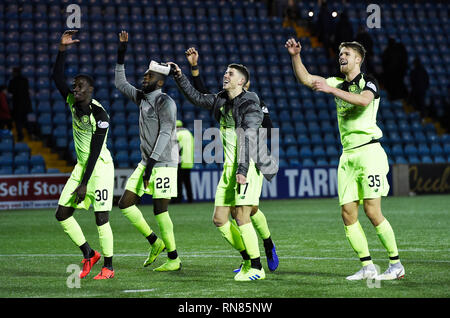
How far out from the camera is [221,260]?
30.0ft

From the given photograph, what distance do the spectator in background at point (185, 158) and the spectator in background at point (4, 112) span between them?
450 centimetres

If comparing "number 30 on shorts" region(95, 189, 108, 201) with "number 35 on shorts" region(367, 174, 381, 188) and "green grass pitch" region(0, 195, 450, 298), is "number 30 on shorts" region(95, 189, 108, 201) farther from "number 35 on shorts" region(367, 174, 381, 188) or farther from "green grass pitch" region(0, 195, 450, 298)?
"number 35 on shorts" region(367, 174, 381, 188)

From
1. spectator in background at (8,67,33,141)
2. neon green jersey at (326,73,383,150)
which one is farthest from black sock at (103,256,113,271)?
spectator in background at (8,67,33,141)

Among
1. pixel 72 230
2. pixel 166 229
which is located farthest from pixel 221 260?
pixel 72 230

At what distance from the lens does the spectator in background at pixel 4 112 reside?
1975 centimetres

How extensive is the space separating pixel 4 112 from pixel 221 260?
40.5ft

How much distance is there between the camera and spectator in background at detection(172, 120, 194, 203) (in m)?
18.5

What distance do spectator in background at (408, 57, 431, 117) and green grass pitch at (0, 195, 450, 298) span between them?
8454mm

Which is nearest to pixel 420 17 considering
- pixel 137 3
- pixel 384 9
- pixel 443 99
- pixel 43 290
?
pixel 384 9

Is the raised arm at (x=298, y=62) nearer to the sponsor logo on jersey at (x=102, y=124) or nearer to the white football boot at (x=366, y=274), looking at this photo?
the white football boot at (x=366, y=274)

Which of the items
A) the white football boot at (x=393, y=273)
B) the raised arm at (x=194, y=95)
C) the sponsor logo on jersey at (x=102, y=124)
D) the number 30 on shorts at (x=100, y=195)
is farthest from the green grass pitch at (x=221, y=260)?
the raised arm at (x=194, y=95)

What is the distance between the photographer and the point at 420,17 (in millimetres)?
28625

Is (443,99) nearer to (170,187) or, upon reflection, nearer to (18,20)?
(18,20)
